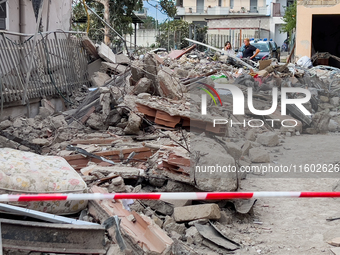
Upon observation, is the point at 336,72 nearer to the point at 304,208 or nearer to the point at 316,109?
the point at 316,109

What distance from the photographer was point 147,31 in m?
Answer: 46.2

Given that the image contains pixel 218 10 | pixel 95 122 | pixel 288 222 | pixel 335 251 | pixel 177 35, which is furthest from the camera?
pixel 218 10

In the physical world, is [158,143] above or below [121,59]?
below

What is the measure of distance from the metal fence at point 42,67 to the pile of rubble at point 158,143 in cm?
Result: 44

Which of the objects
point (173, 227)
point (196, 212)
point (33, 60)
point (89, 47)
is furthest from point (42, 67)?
point (173, 227)

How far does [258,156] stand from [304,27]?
1594 cm

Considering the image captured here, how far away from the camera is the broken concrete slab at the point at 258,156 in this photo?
7555 millimetres

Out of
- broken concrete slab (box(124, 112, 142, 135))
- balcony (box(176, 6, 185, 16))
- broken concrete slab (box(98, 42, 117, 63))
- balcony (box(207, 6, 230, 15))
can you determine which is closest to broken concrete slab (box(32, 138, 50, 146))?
broken concrete slab (box(124, 112, 142, 135))

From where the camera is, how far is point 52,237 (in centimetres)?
375

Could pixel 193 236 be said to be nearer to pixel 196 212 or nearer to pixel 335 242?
pixel 196 212

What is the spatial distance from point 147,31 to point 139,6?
677 inches

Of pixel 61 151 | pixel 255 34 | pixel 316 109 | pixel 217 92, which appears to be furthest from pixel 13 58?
pixel 255 34

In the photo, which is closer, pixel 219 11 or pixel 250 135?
pixel 250 135

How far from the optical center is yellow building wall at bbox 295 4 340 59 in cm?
2150
